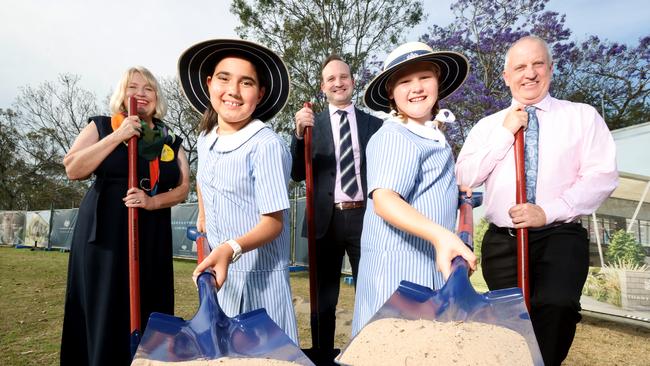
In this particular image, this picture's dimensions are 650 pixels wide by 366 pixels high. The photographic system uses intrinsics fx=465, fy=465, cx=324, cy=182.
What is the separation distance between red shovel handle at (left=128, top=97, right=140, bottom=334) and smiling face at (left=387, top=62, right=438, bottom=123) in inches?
58.6

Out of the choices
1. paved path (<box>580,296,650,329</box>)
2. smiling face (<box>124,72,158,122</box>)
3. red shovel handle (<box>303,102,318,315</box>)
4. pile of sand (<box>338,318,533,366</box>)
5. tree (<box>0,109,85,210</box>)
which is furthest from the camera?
tree (<box>0,109,85,210</box>)

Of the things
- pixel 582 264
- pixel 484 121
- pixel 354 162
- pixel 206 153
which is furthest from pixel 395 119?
pixel 354 162

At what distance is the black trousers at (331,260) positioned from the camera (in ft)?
11.1

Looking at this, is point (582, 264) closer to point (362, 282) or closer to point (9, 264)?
point (362, 282)

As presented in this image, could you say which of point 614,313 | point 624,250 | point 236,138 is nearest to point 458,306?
point 236,138

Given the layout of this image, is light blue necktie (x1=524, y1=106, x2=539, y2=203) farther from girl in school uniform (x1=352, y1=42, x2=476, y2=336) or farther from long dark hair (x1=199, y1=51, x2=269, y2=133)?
long dark hair (x1=199, y1=51, x2=269, y2=133)

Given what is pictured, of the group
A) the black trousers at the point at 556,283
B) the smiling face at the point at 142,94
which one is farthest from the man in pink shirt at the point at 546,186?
the smiling face at the point at 142,94

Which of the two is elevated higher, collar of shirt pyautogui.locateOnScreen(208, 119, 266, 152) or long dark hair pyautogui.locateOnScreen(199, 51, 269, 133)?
long dark hair pyautogui.locateOnScreen(199, 51, 269, 133)

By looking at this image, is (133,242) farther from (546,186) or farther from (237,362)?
(546,186)

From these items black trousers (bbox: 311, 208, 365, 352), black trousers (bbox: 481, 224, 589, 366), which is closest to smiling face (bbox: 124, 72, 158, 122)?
black trousers (bbox: 311, 208, 365, 352)

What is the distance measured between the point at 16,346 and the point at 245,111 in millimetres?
4442

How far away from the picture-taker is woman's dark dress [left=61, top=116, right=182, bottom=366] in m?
2.45

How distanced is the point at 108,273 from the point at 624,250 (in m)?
6.16

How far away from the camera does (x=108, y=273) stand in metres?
2.48
